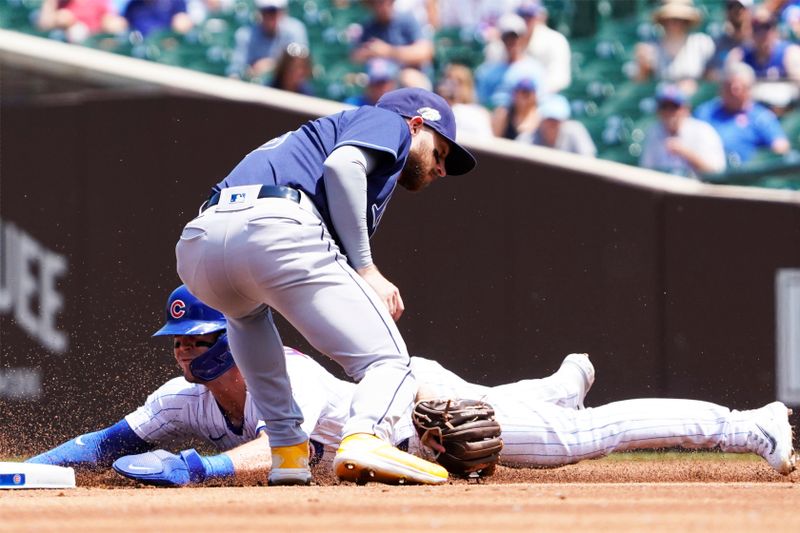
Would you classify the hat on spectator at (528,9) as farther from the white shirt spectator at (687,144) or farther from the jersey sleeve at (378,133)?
the jersey sleeve at (378,133)

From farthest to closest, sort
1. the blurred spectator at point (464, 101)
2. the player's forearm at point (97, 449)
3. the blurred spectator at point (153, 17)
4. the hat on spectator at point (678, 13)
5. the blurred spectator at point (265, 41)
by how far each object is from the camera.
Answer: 1. the blurred spectator at point (153, 17)
2. the blurred spectator at point (265, 41)
3. the hat on spectator at point (678, 13)
4. the blurred spectator at point (464, 101)
5. the player's forearm at point (97, 449)

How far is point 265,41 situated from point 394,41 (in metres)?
0.88

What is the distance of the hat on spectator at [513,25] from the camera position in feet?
28.1

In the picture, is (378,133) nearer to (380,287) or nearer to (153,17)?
(380,287)

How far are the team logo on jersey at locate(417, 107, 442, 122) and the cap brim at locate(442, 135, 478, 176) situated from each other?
0.36 ft

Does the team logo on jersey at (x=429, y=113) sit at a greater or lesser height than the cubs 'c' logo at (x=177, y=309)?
greater

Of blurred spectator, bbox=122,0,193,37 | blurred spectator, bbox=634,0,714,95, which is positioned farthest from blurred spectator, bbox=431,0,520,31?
blurred spectator, bbox=122,0,193,37

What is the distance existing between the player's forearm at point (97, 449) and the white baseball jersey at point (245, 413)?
4 cm

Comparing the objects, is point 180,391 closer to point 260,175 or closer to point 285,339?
point 260,175

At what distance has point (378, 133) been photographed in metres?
3.71

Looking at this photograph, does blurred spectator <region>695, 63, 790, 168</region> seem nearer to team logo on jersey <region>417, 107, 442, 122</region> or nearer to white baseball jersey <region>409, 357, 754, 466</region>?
white baseball jersey <region>409, 357, 754, 466</region>

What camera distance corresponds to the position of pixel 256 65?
8.63 m

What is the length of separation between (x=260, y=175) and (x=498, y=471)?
176cm

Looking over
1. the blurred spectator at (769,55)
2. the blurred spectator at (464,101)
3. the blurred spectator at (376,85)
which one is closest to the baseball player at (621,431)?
the blurred spectator at (464,101)
